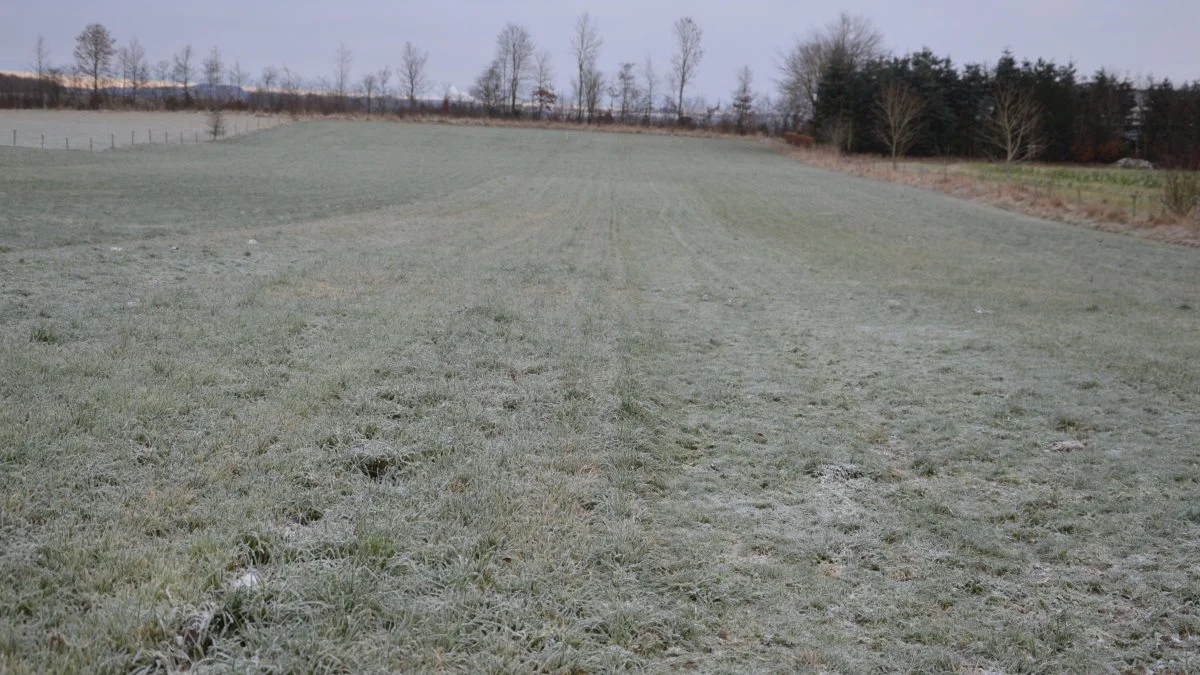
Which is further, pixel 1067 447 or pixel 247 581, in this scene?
pixel 1067 447

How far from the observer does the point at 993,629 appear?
2.79 metres

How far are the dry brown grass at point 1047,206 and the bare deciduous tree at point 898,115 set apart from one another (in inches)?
217

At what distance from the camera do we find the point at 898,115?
46.7 meters

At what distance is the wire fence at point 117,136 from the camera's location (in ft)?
122

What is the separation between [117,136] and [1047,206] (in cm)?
4911

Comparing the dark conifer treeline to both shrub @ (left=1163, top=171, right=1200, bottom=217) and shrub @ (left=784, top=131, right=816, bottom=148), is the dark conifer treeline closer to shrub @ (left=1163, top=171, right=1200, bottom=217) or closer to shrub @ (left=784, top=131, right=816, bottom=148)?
shrub @ (left=784, top=131, right=816, bottom=148)

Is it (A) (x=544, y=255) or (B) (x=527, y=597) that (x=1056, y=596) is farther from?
(A) (x=544, y=255)

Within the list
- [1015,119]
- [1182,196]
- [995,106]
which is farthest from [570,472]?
[995,106]

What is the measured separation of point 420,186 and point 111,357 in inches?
841

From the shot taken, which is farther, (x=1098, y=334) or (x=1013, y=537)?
(x=1098, y=334)

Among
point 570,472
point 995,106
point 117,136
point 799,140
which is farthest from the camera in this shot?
point 799,140

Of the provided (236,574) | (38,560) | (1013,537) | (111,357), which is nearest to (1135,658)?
(1013,537)

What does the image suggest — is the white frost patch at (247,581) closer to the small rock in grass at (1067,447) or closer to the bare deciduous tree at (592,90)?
the small rock in grass at (1067,447)

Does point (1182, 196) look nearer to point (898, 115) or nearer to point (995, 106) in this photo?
point (898, 115)
